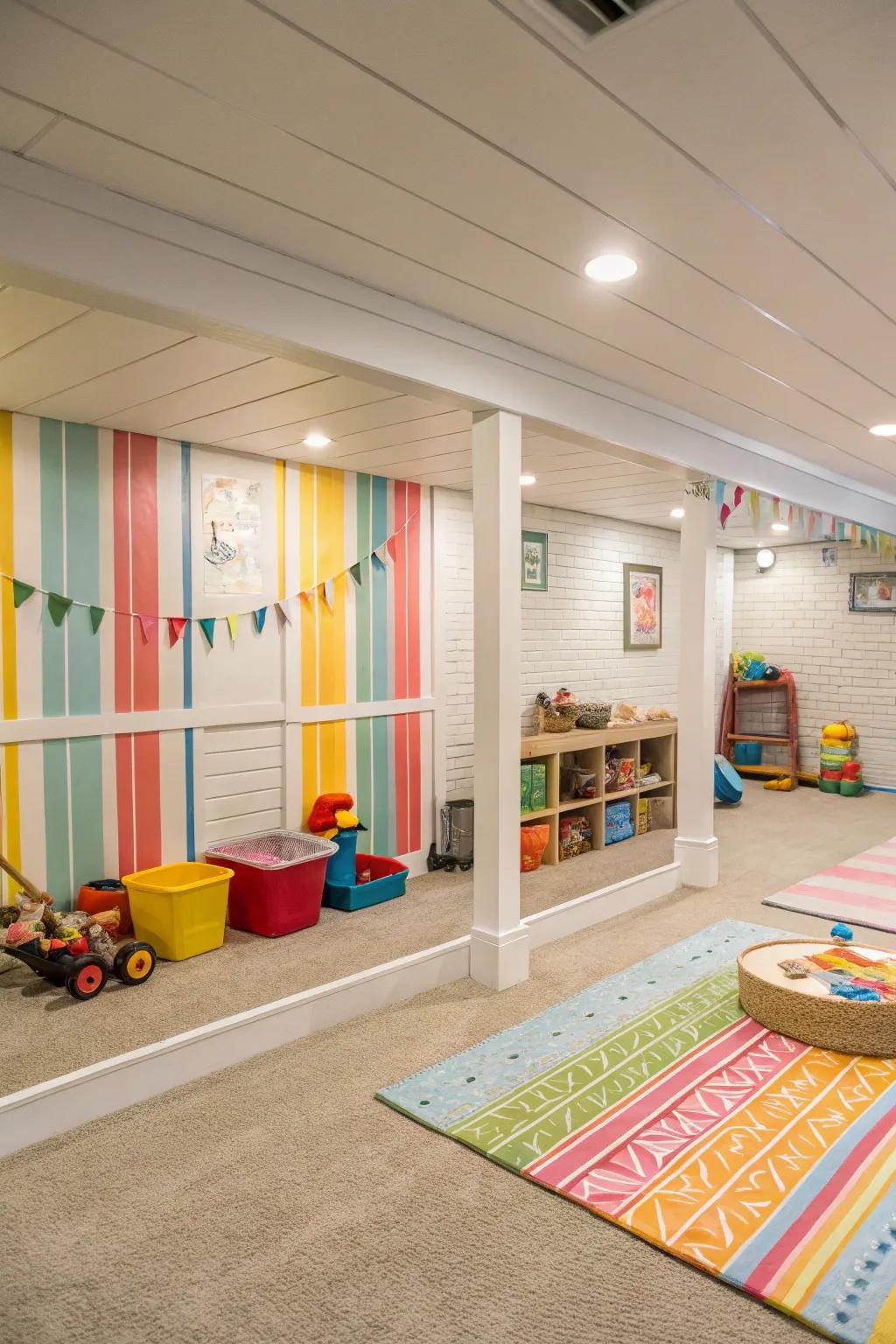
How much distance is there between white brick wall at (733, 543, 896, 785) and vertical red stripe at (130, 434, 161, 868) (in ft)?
20.7

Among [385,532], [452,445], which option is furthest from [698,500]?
[385,532]

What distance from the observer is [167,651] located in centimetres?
410

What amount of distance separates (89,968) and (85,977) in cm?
3

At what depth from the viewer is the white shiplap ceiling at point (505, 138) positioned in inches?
58.6

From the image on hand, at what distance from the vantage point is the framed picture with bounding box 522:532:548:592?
5.91m

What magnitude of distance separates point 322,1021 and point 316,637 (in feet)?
7.24

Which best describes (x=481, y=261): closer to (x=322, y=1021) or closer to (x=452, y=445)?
(x=452, y=445)

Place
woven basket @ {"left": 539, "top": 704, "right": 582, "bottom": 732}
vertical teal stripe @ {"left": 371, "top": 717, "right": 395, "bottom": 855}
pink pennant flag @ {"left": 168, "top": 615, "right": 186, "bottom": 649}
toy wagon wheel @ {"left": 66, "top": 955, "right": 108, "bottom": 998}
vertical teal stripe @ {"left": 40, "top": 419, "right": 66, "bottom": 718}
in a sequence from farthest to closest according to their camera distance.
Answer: woven basket @ {"left": 539, "top": 704, "right": 582, "bottom": 732} → vertical teal stripe @ {"left": 371, "top": 717, "right": 395, "bottom": 855} → pink pennant flag @ {"left": 168, "top": 615, "right": 186, "bottom": 649} → vertical teal stripe @ {"left": 40, "top": 419, "right": 66, "bottom": 718} → toy wagon wheel @ {"left": 66, "top": 955, "right": 108, "bottom": 998}

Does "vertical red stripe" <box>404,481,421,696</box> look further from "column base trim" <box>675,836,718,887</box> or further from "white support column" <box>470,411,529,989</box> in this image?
"white support column" <box>470,411,529,989</box>

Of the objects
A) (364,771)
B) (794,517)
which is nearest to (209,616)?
(364,771)

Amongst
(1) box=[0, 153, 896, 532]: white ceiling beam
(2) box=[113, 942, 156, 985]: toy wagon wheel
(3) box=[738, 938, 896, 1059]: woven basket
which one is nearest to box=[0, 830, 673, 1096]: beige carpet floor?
(2) box=[113, 942, 156, 985]: toy wagon wheel

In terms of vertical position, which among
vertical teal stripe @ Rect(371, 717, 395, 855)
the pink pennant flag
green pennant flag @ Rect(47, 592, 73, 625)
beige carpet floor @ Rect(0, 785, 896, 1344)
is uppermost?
green pennant flag @ Rect(47, 592, 73, 625)

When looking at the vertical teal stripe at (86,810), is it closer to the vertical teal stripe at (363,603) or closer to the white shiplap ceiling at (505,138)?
the vertical teal stripe at (363,603)

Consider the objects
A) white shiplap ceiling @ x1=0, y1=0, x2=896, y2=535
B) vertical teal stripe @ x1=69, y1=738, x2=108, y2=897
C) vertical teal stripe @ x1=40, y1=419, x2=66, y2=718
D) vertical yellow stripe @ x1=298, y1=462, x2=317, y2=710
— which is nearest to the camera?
white shiplap ceiling @ x1=0, y1=0, x2=896, y2=535
